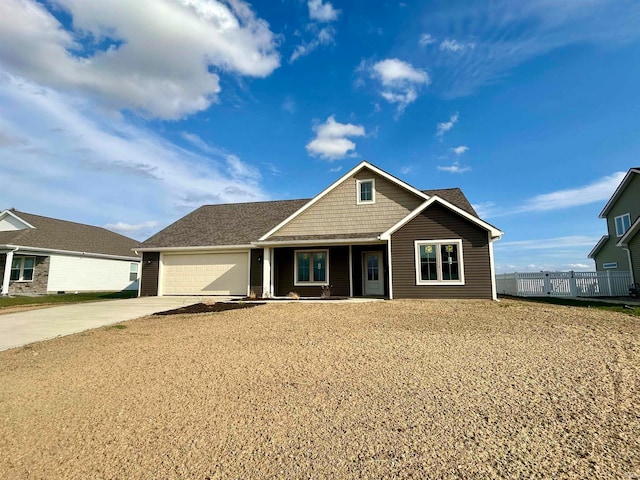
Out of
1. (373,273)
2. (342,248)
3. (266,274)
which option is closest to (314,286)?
(342,248)

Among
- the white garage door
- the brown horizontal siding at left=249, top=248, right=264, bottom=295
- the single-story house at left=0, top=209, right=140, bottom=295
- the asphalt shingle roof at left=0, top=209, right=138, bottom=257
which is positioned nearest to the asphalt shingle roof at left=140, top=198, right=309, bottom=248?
the brown horizontal siding at left=249, top=248, right=264, bottom=295

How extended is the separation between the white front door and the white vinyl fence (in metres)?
8.63

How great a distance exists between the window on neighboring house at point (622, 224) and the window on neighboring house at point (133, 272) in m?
35.0

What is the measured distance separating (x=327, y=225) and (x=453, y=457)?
46.8 ft

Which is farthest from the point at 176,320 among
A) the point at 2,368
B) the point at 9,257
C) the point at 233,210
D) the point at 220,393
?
the point at 9,257

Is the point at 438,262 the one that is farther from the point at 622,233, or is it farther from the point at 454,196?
the point at 622,233

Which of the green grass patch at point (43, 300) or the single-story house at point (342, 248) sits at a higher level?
the single-story house at point (342, 248)

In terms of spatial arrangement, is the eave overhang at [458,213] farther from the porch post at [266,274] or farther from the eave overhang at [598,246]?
the eave overhang at [598,246]

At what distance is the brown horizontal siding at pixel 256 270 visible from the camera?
17.8 metres

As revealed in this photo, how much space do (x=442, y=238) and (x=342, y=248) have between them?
4656mm

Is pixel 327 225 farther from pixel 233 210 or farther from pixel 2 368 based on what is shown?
pixel 2 368

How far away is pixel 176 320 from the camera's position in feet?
34.6

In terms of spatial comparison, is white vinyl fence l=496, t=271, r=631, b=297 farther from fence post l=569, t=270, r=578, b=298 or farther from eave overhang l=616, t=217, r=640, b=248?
eave overhang l=616, t=217, r=640, b=248

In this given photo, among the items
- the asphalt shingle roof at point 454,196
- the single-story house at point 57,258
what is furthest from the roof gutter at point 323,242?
the single-story house at point 57,258
